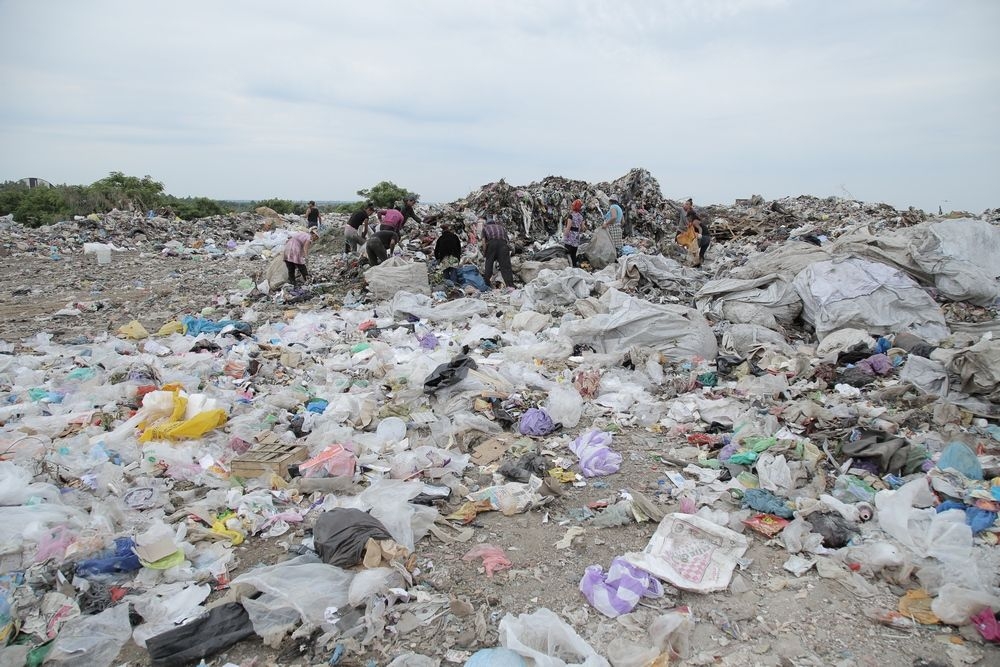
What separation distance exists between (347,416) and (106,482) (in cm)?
153

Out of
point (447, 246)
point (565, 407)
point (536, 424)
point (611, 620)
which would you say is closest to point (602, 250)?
point (447, 246)

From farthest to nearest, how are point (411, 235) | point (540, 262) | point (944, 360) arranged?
point (411, 235) < point (540, 262) < point (944, 360)

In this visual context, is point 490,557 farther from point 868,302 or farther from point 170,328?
point 170,328

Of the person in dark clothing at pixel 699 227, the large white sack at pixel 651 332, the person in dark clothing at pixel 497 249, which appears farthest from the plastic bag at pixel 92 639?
the person in dark clothing at pixel 699 227

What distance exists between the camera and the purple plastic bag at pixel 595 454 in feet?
12.1

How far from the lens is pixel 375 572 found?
2.56 metres

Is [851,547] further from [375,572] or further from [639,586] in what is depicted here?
[375,572]

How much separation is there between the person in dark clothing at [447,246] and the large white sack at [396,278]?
3.50 feet

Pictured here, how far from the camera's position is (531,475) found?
354 cm

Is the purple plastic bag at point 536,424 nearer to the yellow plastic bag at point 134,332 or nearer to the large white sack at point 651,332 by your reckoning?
the large white sack at point 651,332

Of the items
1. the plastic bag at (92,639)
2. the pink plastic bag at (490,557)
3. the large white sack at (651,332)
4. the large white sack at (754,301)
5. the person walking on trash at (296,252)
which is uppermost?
the person walking on trash at (296,252)

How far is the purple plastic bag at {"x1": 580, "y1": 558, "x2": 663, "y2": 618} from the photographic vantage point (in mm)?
2473

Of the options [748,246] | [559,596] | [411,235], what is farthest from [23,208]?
[559,596]

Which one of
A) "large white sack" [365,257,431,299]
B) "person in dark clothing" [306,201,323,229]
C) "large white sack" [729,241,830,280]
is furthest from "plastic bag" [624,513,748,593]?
"person in dark clothing" [306,201,323,229]
